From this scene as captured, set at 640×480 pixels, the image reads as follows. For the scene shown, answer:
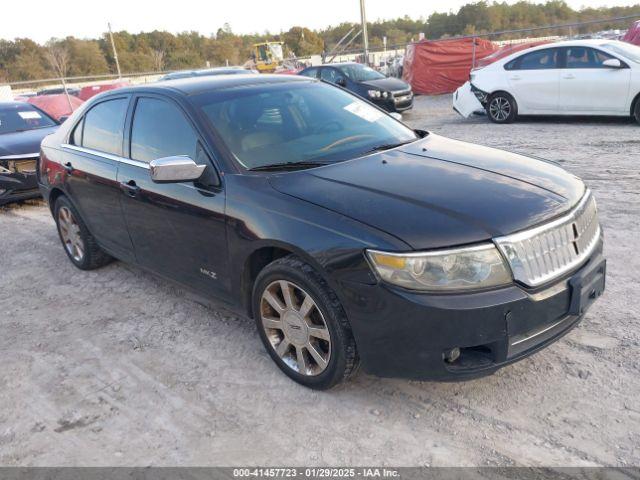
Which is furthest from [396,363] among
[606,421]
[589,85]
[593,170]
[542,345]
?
[589,85]

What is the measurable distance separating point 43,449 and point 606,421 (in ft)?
9.08

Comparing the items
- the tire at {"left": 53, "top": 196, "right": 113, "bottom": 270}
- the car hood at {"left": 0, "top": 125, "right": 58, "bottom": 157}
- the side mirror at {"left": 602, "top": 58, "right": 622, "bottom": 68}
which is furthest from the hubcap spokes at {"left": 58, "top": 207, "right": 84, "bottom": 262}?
the side mirror at {"left": 602, "top": 58, "right": 622, "bottom": 68}

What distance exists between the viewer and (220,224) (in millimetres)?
3248

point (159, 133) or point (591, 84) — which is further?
point (591, 84)

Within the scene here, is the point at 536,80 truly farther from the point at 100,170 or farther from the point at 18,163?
the point at 18,163

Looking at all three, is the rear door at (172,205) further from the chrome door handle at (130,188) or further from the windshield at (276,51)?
the windshield at (276,51)

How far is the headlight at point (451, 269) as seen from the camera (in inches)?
96.3

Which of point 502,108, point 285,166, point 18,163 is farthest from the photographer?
point 502,108

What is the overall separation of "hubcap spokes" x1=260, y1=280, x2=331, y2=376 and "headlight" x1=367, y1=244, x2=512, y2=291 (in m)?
0.58

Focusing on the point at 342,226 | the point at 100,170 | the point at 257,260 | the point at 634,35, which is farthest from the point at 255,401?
the point at 634,35

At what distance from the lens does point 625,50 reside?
9836 mm

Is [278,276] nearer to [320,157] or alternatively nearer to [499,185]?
[320,157]

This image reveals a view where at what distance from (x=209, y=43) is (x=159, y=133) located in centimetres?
7682

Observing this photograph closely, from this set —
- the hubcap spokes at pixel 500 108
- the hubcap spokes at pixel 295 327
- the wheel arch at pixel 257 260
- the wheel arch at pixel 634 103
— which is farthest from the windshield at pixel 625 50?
the hubcap spokes at pixel 295 327
